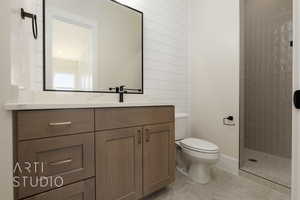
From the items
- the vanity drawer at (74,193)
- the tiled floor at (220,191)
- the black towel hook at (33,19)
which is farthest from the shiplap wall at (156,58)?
the tiled floor at (220,191)

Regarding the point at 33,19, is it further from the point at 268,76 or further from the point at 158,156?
the point at 268,76

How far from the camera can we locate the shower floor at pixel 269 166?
1.80m

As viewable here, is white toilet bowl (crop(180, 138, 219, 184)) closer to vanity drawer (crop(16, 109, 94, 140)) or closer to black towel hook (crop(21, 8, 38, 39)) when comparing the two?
vanity drawer (crop(16, 109, 94, 140))

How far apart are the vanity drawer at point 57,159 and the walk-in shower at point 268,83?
2.02m

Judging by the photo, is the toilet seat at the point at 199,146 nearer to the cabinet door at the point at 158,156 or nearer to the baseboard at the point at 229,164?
the cabinet door at the point at 158,156

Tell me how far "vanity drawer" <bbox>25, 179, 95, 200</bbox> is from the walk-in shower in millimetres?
1953

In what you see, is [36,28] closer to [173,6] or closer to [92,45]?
[92,45]

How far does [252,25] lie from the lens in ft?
8.34

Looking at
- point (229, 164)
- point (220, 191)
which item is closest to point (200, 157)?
point (220, 191)

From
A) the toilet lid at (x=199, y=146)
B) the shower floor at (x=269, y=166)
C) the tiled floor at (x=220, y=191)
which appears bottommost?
the tiled floor at (x=220, y=191)

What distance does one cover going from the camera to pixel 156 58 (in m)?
2.17

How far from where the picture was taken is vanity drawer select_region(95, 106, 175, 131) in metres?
1.13

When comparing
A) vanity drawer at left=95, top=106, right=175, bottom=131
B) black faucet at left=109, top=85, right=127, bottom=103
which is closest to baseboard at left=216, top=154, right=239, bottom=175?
vanity drawer at left=95, top=106, right=175, bottom=131

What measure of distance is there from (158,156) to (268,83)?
7.18 ft
